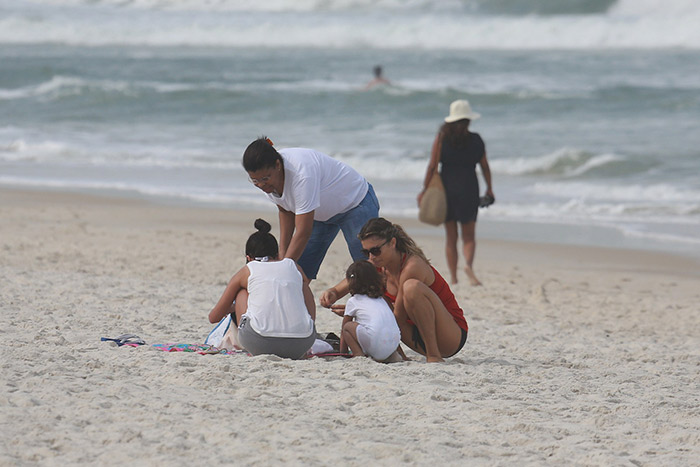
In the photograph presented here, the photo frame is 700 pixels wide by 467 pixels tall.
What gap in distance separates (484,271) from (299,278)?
164 inches

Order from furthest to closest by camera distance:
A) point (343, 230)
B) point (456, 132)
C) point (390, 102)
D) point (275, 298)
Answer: point (390, 102) < point (456, 132) < point (343, 230) < point (275, 298)

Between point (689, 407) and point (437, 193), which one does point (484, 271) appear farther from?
point (689, 407)

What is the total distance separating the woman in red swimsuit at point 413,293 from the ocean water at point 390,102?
→ 499 cm

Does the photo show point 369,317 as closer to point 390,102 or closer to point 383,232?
point 383,232

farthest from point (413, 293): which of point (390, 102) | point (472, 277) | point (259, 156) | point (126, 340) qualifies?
point (390, 102)

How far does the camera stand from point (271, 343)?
14.9 ft

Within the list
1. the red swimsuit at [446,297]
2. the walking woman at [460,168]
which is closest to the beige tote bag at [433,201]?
the walking woman at [460,168]

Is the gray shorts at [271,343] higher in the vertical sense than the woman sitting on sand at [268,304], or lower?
lower

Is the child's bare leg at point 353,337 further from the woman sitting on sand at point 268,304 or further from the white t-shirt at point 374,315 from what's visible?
the woman sitting on sand at point 268,304

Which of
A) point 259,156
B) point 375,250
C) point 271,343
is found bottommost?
point 271,343

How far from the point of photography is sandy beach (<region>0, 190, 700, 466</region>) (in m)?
3.41

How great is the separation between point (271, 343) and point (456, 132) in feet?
10.9

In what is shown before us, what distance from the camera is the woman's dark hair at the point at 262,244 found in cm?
451

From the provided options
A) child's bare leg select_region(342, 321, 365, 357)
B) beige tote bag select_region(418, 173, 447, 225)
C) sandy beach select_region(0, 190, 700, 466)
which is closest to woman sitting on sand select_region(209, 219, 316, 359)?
sandy beach select_region(0, 190, 700, 466)
